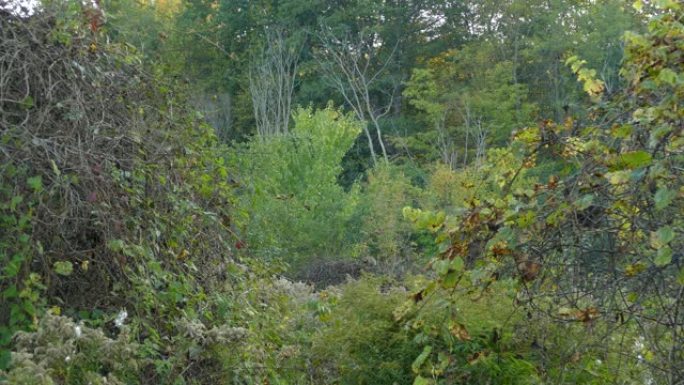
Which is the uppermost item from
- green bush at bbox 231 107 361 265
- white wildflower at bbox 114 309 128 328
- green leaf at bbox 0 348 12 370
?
white wildflower at bbox 114 309 128 328

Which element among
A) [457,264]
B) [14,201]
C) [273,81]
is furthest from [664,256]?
[273,81]

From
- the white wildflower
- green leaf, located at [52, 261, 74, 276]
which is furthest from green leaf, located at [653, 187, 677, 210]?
green leaf, located at [52, 261, 74, 276]

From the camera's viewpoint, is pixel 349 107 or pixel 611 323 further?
pixel 349 107

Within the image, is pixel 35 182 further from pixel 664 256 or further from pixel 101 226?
pixel 664 256

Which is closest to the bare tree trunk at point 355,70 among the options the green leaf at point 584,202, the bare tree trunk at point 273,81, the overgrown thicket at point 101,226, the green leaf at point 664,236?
the bare tree trunk at point 273,81

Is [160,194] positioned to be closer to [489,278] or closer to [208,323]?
[208,323]

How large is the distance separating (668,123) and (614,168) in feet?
0.69

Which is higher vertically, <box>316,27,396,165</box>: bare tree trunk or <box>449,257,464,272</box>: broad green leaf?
<box>449,257,464,272</box>: broad green leaf

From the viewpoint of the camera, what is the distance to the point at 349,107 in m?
37.8

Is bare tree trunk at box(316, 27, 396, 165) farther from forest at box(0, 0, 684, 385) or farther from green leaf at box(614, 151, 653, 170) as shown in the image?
green leaf at box(614, 151, 653, 170)

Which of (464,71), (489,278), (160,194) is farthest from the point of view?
(464,71)

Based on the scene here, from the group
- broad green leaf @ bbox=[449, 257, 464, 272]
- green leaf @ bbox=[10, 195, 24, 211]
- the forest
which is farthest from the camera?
green leaf @ bbox=[10, 195, 24, 211]

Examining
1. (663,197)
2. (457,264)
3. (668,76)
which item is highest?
(668,76)

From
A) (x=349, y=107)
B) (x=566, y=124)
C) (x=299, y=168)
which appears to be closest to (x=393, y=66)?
(x=349, y=107)
